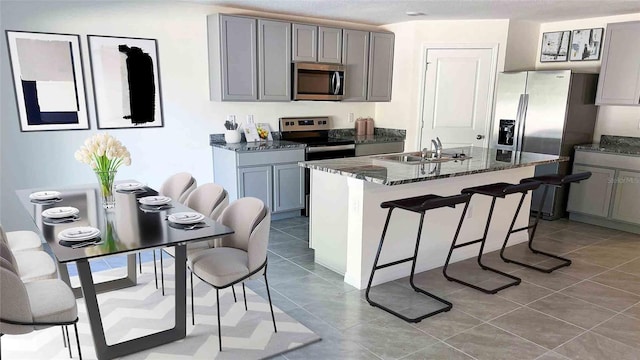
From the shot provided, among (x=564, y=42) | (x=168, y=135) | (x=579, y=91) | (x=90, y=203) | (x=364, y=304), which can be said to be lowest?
(x=364, y=304)

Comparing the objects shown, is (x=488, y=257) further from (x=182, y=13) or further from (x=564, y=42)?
(x=182, y=13)

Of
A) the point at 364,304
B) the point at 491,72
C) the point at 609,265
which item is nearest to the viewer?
the point at 364,304

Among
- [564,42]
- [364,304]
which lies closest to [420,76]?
[564,42]

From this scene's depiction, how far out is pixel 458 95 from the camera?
5715mm

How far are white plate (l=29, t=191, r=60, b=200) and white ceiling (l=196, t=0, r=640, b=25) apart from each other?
254 cm

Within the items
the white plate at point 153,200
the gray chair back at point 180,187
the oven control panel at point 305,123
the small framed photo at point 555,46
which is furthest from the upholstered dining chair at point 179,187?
the small framed photo at point 555,46

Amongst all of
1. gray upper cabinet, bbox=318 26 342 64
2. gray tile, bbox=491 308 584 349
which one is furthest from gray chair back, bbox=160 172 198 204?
gray upper cabinet, bbox=318 26 342 64

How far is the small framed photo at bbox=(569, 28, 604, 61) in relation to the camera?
5273 millimetres

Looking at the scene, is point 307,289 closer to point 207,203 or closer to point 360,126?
point 207,203

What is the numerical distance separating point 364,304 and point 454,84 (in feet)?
11.8

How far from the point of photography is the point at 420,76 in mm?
5781

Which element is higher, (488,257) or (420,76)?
(420,76)

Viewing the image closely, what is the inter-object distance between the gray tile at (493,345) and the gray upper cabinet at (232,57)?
3352 mm

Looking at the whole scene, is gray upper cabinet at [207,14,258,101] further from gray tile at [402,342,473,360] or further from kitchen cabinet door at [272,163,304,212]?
gray tile at [402,342,473,360]
